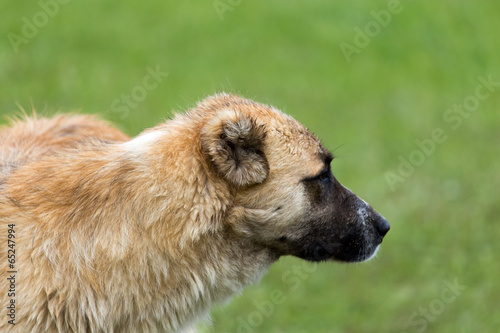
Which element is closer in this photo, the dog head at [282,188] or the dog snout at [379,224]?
the dog head at [282,188]

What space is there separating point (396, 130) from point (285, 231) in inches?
299

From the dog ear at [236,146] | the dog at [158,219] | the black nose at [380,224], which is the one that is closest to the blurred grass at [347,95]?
→ the black nose at [380,224]

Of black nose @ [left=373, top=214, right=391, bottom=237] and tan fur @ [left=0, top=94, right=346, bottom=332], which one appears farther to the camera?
black nose @ [left=373, top=214, right=391, bottom=237]

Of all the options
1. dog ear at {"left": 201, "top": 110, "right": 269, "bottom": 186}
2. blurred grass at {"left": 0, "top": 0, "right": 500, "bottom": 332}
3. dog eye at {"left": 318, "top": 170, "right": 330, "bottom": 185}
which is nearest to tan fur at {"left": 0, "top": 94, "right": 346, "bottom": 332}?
dog ear at {"left": 201, "top": 110, "right": 269, "bottom": 186}

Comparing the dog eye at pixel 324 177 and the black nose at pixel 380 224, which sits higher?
the dog eye at pixel 324 177

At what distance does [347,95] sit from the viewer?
12.7 meters

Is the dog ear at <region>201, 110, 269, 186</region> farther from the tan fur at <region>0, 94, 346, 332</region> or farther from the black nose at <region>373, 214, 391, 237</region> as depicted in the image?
the black nose at <region>373, 214, 391, 237</region>

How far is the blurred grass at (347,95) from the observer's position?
326 inches

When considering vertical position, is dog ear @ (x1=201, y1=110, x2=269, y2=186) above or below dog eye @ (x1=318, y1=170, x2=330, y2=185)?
above

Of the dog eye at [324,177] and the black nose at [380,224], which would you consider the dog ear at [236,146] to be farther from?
the black nose at [380,224]

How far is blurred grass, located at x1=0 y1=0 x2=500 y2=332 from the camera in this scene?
8.27 metres

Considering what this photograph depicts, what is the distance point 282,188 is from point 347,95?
8294 mm

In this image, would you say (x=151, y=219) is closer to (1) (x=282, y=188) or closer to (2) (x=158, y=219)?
(2) (x=158, y=219)

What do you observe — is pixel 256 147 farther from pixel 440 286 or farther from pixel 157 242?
pixel 440 286
